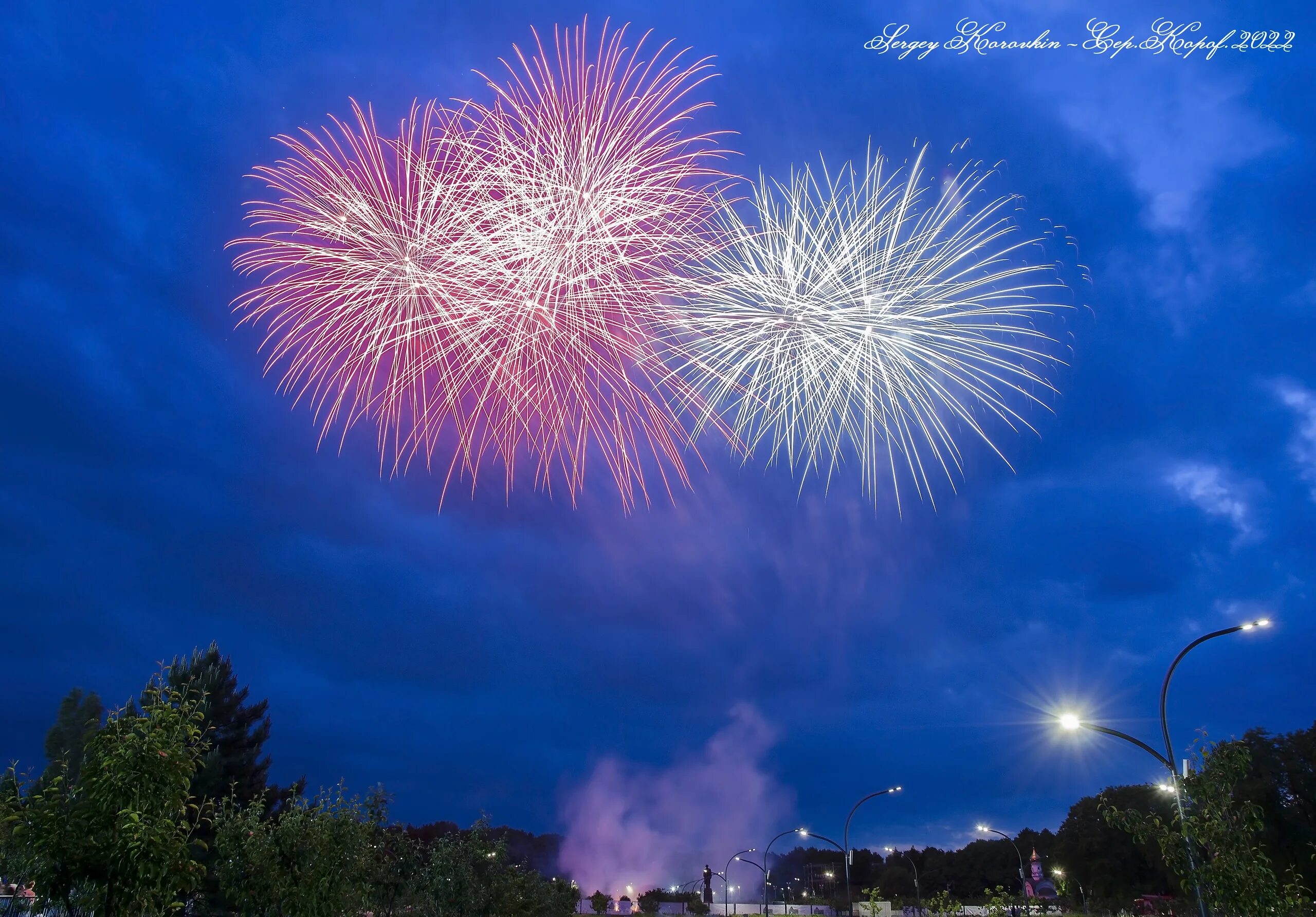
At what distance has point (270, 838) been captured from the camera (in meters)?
22.3

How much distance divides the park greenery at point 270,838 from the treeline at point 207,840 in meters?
0.03

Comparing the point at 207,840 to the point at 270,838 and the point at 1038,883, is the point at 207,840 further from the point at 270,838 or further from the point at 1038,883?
the point at 1038,883

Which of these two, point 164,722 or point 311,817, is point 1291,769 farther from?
point 164,722

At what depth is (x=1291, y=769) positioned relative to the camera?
2312 inches

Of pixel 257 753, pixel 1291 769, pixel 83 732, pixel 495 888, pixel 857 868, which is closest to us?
pixel 495 888

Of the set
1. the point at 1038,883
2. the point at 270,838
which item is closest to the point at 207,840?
the point at 270,838

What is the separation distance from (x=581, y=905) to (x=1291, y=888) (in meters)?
155

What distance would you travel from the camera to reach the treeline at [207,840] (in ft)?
37.6

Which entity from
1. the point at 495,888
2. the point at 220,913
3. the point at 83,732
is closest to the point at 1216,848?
the point at 495,888

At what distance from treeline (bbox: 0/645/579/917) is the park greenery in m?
0.03

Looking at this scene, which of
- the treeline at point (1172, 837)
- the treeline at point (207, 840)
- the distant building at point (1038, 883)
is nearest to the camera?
the treeline at point (207, 840)

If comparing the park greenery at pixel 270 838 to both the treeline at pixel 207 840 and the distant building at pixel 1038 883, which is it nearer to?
the treeline at pixel 207 840

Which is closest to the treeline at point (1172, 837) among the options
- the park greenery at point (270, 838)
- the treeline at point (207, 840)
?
the park greenery at point (270, 838)

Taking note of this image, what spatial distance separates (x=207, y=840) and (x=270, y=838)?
25.6 m
